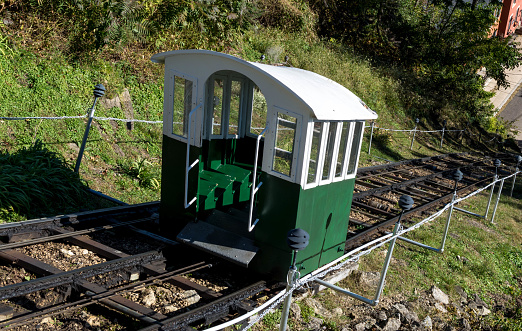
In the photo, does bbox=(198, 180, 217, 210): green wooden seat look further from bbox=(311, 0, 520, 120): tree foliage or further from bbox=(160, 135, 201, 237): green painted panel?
bbox=(311, 0, 520, 120): tree foliage

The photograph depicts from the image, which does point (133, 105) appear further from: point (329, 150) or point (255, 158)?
point (329, 150)

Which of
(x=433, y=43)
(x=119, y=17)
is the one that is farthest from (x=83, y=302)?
(x=433, y=43)

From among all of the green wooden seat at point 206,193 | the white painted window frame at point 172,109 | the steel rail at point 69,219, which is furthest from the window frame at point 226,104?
the steel rail at point 69,219

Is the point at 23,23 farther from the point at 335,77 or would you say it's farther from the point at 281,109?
the point at 335,77

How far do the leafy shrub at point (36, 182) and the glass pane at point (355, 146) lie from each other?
5.07 m

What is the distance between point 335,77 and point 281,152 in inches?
669

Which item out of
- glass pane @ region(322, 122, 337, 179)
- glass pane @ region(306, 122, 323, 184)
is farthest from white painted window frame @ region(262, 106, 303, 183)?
glass pane @ region(322, 122, 337, 179)

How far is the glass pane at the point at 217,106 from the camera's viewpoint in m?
7.36

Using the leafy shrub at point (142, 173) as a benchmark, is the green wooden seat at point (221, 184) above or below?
above

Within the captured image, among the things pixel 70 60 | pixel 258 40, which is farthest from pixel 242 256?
pixel 258 40

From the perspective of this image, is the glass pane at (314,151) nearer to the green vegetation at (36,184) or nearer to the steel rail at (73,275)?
the steel rail at (73,275)

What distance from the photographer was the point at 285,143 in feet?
20.2

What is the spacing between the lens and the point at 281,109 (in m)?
6.02

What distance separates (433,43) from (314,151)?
80.7ft
